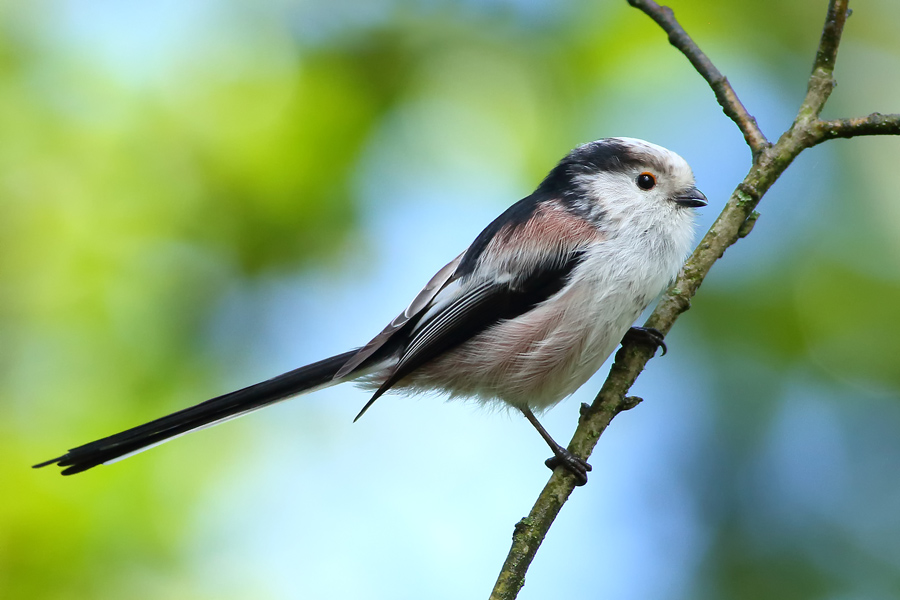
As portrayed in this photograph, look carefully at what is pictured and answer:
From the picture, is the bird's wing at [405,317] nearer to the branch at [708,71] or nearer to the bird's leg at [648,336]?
the bird's leg at [648,336]

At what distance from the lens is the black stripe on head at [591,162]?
340 centimetres

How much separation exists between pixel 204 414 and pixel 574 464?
147 cm

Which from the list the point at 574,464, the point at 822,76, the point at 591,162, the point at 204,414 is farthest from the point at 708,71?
the point at 204,414

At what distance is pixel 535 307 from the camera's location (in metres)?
3.18

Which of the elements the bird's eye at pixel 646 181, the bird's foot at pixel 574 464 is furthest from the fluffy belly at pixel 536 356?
the bird's eye at pixel 646 181

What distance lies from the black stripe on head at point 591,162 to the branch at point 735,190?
0.48 metres

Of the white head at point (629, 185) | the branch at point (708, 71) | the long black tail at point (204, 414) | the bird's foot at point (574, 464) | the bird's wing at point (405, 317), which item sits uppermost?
the branch at point (708, 71)

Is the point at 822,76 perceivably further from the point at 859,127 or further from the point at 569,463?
the point at 569,463

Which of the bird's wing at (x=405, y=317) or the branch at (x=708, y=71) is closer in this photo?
the branch at (x=708, y=71)

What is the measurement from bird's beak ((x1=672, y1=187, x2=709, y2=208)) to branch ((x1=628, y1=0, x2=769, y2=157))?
341 millimetres

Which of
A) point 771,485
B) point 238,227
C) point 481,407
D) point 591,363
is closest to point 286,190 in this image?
point 238,227

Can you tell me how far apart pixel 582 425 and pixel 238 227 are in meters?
2.38

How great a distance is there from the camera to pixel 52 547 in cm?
343

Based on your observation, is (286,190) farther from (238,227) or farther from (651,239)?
(651,239)
